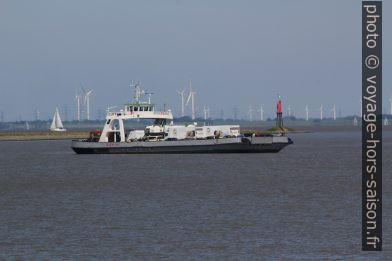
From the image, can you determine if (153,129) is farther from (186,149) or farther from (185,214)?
(185,214)

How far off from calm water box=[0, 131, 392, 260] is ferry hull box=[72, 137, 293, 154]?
89.1 feet

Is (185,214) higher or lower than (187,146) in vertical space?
lower

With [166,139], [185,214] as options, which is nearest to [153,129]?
[166,139]

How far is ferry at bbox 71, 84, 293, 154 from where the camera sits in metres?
132

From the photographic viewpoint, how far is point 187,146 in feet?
436

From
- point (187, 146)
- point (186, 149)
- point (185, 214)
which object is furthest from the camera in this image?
point (186, 149)

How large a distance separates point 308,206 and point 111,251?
21.3 meters

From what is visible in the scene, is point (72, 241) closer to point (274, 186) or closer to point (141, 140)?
point (274, 186)

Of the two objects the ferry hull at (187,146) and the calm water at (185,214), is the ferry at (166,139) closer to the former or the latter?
the ferry hull at (187,146)

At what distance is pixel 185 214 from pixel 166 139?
78.3 metres

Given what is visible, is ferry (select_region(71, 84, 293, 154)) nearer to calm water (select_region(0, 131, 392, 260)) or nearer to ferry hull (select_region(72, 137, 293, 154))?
ferry hull (select_region(72, 137, 293, 154))

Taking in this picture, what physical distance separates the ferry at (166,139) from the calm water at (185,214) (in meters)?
27.2

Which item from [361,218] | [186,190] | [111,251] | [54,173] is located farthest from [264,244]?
[54,173]

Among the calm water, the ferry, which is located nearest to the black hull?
the ferry
